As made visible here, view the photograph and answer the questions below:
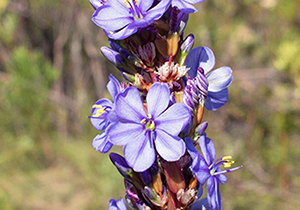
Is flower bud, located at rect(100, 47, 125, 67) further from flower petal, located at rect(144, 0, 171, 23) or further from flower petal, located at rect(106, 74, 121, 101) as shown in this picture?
flower petal, located at rect(144, 0, 171, 23)

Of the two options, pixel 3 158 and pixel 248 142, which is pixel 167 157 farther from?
pixel 3 158

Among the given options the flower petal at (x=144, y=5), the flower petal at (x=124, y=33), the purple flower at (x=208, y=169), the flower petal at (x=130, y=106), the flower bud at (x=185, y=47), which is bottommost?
the purple flower at (x=208, y=169)

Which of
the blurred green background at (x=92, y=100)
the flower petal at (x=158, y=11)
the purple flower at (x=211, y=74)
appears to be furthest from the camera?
the blurred green background at (x=92, y=100)

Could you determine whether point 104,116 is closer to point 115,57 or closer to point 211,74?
point 115,57

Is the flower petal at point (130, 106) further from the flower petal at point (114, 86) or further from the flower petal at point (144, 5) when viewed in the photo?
the flower petal at point (144, 5)

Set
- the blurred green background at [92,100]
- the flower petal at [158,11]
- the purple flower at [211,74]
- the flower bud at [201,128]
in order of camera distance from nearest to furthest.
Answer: the flower petal at [158,11], the flower bud at [201,128], the purple flower at [211,74], the blurred green background at [92,100]

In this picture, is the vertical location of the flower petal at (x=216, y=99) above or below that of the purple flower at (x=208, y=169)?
above

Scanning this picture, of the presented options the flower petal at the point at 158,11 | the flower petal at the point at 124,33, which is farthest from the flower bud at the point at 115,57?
the flower petal at the point at 158,11

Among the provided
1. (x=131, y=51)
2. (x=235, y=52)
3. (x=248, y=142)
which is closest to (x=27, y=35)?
(x=235, y=52)
